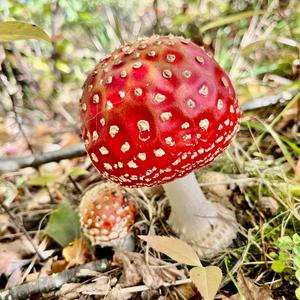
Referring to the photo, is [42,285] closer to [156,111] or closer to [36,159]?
[36,159]

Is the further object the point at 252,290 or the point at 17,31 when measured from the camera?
the point at 252,290

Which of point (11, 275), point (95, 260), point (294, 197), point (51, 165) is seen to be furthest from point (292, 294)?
point (51, 165)

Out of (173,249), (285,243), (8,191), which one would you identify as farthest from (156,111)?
(8,191)

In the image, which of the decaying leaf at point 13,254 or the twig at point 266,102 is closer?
the decaying leaf at point 13,254

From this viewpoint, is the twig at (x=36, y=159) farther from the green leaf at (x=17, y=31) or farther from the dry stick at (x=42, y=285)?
the green leaf at (x=17, y=31)

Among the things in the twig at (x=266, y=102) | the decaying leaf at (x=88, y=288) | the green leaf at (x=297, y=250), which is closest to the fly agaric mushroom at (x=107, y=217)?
the decaying leaf at (x=88, y=288)

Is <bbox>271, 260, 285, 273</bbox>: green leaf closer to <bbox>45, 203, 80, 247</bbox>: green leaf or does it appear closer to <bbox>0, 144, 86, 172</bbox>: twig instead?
<bbox>45, 203, 80, 247</bbox>: green leaf

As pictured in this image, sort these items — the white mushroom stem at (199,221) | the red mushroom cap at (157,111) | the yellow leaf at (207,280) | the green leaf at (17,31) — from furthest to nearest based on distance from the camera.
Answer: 1. the white mushroom stem at (199,221)
2. the red mushroom cap at (157,111)
3. the yellow leaf at (207,280)
4. the green leaf at (17,31)
